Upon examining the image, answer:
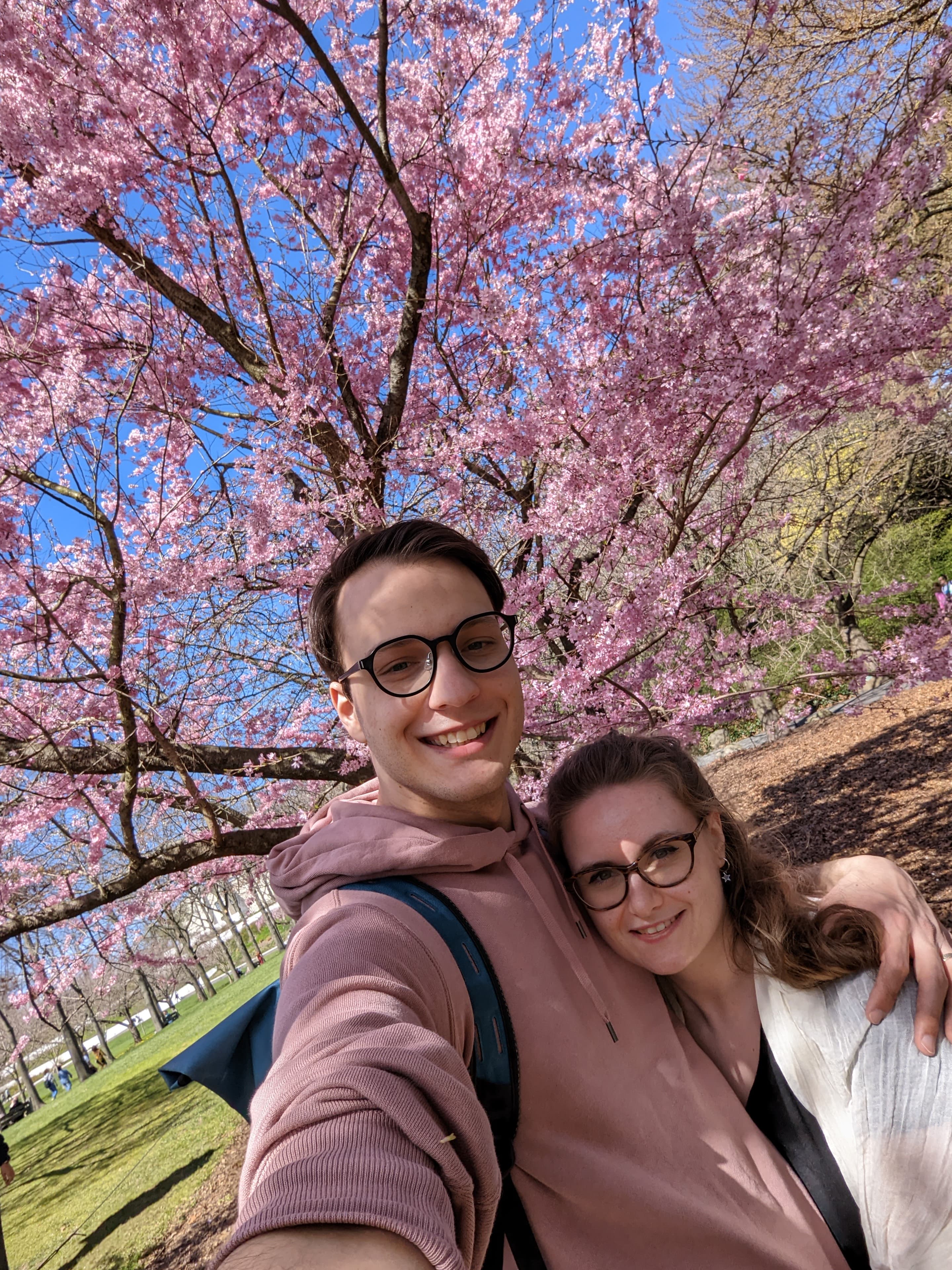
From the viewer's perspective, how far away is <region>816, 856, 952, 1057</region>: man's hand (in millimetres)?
1310

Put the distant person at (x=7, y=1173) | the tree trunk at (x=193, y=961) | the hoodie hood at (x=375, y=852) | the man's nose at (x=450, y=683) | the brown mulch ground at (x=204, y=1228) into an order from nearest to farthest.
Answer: the hoodie hood at (x=375, y=852) < the man's nose at (x=450, y=683) < the brown mulch ground at (x=204, y=1228) < the distant person at (x=7, y=1173) < the tree trunk at (x=193, y=961)

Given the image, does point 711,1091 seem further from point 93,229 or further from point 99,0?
point 99,0

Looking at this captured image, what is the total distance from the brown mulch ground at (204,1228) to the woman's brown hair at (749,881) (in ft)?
19.0

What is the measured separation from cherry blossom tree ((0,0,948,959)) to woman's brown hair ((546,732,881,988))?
198cm

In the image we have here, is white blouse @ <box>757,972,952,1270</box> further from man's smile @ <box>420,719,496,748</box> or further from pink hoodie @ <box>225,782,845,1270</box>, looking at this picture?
man's smile @ <box>420,719,496,748</box>

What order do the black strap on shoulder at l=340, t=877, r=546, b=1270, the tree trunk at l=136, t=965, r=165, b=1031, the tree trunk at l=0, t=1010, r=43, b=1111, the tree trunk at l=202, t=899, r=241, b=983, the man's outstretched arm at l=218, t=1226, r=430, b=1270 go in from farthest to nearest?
1. the tree trunk at l=202, t=899, r=241, b=983
2. the tree trunk at l=136, t=965, r=165, b=1031
3. the tree trunk at l=0, t=1010, r=43, b=1111
4. the black strap on shoulder at l=340, t=877, r=546, b=1270
5. the man's outstretched arm at l=218, t=1226, r=430, b=1270

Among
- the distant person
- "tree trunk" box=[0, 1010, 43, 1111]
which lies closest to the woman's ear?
the distant person

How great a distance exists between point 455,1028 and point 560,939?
29 centimetres

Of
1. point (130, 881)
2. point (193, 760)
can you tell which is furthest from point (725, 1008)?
point (193, 760)

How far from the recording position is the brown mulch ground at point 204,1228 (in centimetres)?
564

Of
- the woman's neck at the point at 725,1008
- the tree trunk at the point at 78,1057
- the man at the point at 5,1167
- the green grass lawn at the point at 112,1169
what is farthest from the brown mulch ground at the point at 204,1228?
the tree trunk at the point at 78,1057

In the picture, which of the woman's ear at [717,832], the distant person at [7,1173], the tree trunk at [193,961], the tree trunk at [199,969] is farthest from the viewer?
→ the tree trunk at [199,969]

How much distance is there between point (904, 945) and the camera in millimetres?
1370

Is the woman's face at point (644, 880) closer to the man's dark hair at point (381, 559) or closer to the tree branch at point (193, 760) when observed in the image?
the man's dark hair at point (381, 559)
